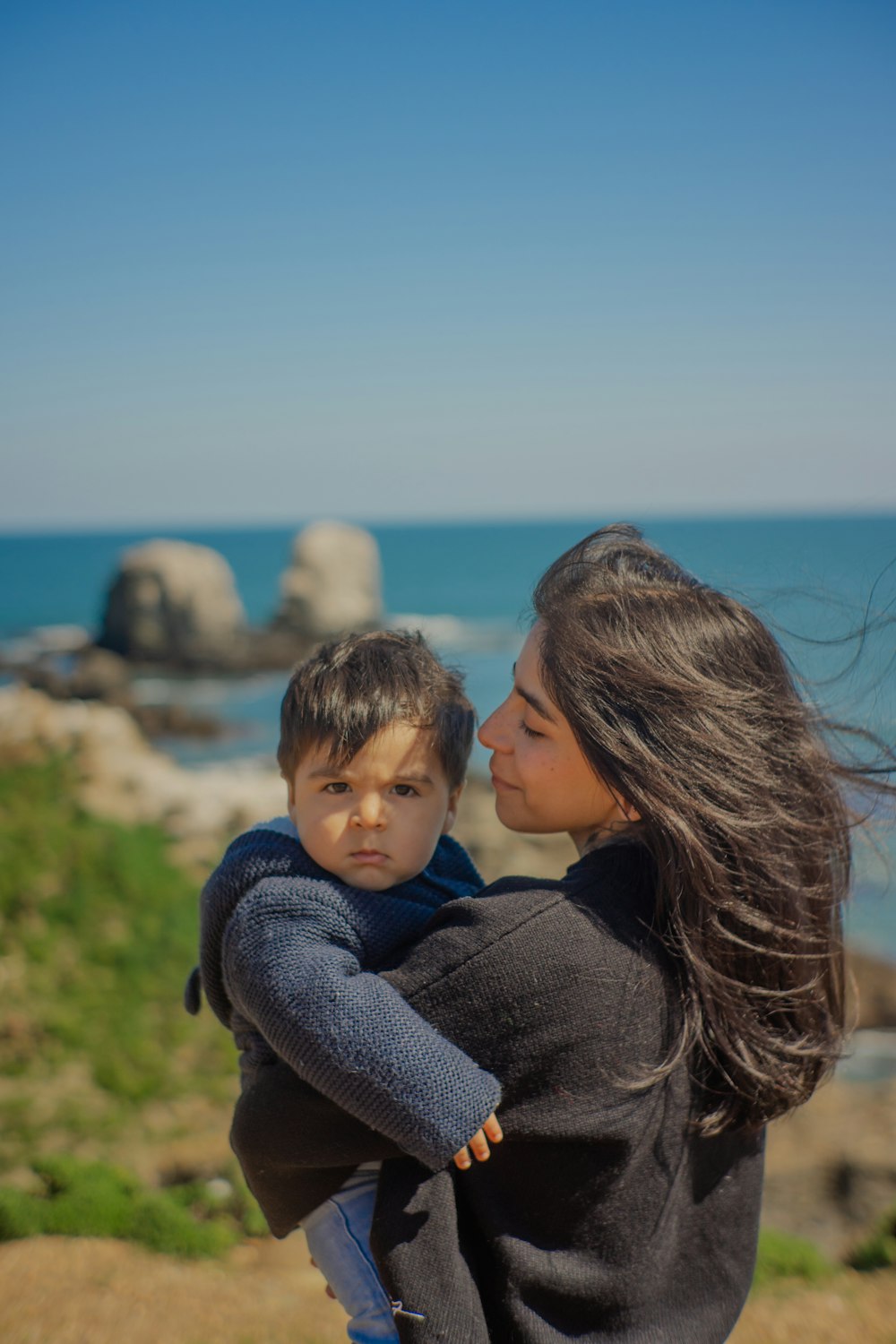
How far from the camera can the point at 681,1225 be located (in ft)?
6.32

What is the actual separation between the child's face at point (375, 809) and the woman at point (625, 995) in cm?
16

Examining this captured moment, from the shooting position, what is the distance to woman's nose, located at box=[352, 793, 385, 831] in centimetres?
196

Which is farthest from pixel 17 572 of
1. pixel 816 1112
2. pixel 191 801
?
pixel 816 1112

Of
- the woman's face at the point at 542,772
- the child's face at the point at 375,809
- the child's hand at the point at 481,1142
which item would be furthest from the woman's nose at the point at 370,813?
the child's hand at the point at 481,1142

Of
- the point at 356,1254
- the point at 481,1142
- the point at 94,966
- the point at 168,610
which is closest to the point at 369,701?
the point at 481,1142

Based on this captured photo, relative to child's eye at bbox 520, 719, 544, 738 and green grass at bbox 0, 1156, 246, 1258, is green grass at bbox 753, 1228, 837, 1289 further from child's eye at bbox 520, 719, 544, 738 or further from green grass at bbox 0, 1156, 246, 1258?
child's eye at bbox 520, 719, 544, 738

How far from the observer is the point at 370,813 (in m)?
1.95

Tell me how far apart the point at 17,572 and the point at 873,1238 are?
65.5 m

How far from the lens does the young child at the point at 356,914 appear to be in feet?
5.36

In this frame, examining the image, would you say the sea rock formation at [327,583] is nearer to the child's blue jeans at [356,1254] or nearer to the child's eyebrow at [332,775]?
the child's eyebrow at [332,775]

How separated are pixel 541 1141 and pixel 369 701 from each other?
2.71 ft

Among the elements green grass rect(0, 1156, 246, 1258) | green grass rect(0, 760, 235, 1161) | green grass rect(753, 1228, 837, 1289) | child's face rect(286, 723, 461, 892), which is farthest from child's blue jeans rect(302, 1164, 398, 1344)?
green grass rect(0, 760, 235, 1161)

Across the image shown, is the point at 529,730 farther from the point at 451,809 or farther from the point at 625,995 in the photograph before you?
the point at 625,995

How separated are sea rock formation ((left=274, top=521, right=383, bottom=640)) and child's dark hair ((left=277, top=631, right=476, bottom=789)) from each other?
2613cm
